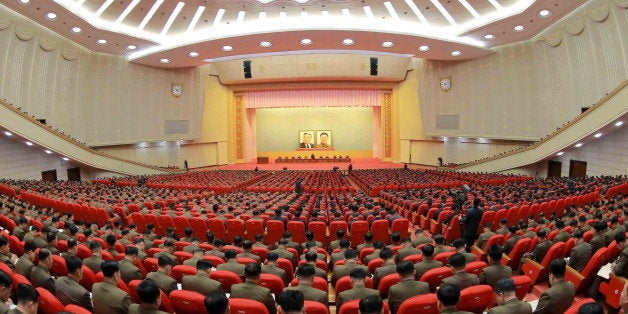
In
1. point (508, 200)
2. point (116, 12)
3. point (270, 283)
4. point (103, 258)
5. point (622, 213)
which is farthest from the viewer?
point (116, 12)

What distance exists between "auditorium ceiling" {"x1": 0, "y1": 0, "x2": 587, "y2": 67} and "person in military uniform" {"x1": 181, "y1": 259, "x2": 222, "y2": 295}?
18.6 metres

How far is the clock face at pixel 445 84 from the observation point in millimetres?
29250

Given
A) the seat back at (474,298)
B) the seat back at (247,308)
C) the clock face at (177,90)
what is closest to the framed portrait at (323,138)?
the clock face at (177,90)

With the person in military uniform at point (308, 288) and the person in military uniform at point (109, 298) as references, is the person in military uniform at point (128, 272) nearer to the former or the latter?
the person in military uniform at point (109, 298)

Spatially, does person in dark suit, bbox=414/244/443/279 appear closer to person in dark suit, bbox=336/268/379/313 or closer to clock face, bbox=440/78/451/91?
person in dark suit, bbox=336/268/379/313

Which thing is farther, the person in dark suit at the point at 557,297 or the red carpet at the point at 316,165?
the red carpet at the point at 316,165

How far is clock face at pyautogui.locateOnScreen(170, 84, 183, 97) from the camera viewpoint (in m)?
30.9

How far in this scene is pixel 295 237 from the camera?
8.48 metres

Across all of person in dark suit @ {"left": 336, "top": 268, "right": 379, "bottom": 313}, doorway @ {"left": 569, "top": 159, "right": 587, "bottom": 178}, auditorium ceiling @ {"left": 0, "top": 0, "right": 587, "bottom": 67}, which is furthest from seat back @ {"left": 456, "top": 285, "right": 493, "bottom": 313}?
doorway @ {"left": 569, "top": 159, "right": 587, "bottom": 178}

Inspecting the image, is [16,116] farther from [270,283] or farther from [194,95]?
[270,283]

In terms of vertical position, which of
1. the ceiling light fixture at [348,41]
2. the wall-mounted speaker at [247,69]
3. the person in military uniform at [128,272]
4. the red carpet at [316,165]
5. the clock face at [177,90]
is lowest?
the red carpet at [316,165]

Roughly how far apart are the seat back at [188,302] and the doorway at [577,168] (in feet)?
67.6

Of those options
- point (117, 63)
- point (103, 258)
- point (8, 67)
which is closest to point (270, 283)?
point (103, 258)

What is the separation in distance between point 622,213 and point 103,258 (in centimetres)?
830
